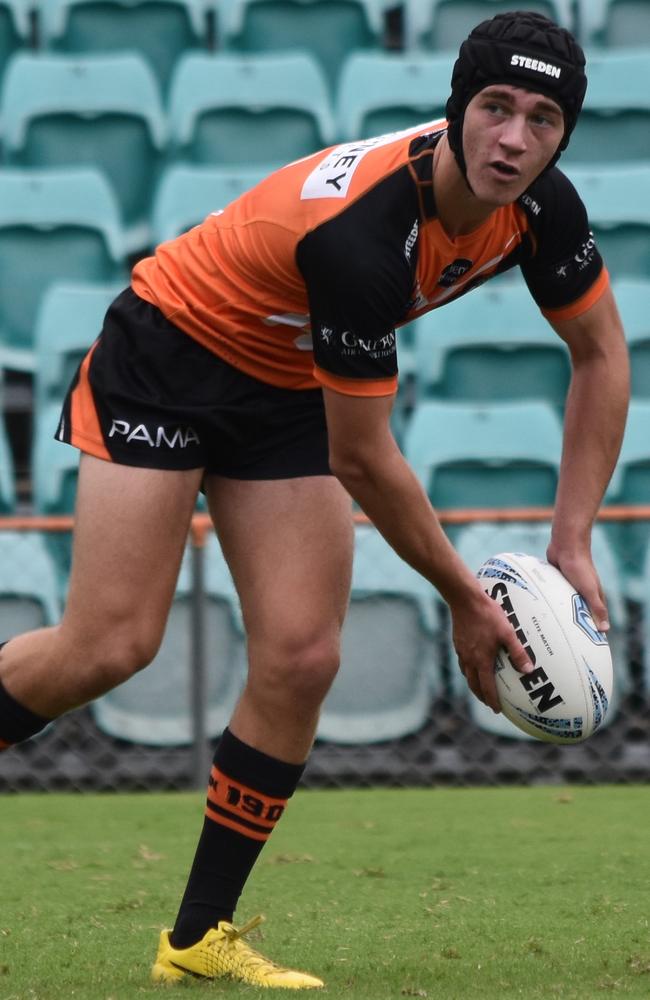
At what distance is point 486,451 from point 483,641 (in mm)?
3642

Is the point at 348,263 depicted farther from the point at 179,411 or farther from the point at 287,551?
the point at 287,551

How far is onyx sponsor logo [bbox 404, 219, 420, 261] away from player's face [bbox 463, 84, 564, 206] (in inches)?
5.3

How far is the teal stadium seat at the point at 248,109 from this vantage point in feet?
26.0

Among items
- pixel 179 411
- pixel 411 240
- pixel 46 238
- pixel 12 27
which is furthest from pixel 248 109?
pixel 411 240

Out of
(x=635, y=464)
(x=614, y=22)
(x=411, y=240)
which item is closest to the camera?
(x=411, y=240)

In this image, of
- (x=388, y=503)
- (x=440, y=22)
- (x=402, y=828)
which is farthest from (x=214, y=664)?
(x=440, y=22)

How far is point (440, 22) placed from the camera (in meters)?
8.62

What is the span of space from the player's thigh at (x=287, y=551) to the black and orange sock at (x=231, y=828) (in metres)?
0.26

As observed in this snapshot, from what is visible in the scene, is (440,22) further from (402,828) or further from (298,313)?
(298,313)

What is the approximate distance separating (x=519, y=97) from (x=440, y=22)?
624cm

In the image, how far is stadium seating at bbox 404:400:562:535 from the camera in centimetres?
650

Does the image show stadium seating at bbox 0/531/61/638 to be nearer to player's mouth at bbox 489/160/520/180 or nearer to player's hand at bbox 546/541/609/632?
player's hand at bbox 546/541/609/632

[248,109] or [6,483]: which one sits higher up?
[248,109]

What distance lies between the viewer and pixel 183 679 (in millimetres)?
6238
